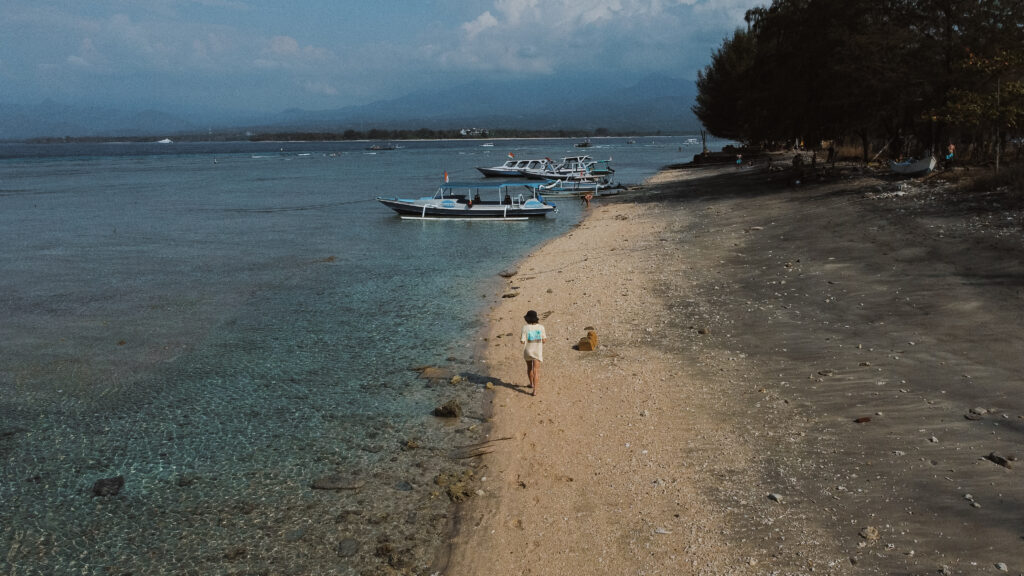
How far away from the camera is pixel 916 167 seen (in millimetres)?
29281

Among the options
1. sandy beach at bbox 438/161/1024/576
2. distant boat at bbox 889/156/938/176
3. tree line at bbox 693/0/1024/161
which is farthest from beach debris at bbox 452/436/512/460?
distant boat at bbox 889/156/938/176

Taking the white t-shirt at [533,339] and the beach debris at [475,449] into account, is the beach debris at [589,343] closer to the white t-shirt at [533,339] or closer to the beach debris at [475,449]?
the white t-shirt at [533,339]

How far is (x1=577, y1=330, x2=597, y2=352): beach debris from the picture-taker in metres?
14.4

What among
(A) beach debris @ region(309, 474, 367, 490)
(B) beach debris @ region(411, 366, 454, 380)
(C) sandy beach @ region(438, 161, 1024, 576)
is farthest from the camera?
(B) beach debris @ region(411, 366, 454, 380)

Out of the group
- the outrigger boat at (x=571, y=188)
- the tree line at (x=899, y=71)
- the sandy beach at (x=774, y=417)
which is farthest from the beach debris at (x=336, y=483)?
the outrigger boat at (x=571, y=188)

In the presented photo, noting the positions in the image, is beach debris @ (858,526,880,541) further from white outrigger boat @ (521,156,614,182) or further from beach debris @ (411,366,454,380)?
white outrigger boat @ (521,156,614,182)

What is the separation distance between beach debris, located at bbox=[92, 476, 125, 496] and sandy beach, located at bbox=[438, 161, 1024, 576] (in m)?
5.25

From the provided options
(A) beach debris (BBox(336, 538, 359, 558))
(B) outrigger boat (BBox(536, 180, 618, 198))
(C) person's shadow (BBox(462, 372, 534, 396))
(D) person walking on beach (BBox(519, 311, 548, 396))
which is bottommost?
(A) beach debris (BBox(336, 538, 359, 558))

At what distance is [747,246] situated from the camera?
22.5 meters

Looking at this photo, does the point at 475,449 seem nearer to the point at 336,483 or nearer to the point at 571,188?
the point at 336,483

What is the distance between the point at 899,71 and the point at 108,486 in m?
32.0

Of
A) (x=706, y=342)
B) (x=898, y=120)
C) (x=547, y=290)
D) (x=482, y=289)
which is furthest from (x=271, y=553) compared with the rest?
(x=898, y=120)

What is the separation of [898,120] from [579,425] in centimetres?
3308

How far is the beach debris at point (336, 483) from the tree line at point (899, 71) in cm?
2688
